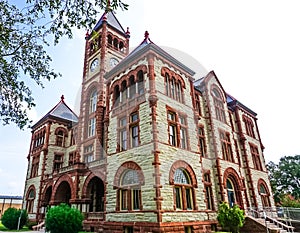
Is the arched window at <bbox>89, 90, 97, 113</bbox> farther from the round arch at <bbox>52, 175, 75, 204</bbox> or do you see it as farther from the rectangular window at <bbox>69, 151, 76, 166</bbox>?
the round arch at <bbox>52, 175, 75, 204</bbox>

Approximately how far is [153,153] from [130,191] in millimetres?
3361

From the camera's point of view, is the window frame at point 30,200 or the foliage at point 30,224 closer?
the foliage at point 30,224

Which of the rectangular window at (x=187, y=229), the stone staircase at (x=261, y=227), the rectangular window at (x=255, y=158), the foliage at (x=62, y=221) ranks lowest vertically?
the stone staircase at (x=261, y=227)

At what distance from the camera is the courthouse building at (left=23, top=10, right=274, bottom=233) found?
14.9 metres

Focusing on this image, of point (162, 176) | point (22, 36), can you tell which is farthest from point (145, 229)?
point (22, 36)

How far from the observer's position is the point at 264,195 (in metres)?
25.4

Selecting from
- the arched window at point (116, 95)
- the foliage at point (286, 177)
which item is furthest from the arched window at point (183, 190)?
the foliage at point (286, 177)

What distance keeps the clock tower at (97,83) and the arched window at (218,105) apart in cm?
1267

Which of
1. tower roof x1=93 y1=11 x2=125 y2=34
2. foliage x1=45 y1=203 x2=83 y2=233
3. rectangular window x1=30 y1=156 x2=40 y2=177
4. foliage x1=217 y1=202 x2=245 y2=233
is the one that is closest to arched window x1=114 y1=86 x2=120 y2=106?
foliage x1=45 y1=203 x2=83 y2=233

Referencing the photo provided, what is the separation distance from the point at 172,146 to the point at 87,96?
16.7m

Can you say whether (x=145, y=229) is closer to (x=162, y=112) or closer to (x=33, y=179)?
(x=162, y=112)

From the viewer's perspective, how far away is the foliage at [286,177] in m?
41.0

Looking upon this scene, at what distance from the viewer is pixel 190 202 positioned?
16.1 metres

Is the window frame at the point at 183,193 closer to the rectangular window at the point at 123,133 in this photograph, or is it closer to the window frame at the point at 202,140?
the window frame at the point at 202,140
